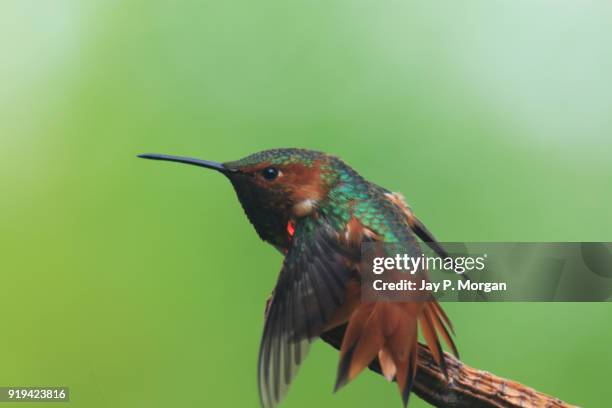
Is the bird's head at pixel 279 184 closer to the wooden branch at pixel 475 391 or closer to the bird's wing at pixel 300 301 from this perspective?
the bird's wing at pixel 300 301

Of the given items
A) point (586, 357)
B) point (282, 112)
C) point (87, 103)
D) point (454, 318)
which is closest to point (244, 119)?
point (282, 112)

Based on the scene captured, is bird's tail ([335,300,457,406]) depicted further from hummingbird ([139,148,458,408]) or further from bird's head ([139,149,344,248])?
bird's head ([139,149,344,248])

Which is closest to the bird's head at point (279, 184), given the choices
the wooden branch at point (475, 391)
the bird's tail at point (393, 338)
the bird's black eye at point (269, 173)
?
the bird's black eye at point (269, 173)

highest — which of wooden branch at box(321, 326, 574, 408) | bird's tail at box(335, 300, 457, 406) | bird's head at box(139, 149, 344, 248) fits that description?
bird's head at box(139, 149, 344, 248)

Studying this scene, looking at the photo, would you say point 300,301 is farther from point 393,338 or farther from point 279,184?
point 279,184

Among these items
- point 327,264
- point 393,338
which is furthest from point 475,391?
point 327,264

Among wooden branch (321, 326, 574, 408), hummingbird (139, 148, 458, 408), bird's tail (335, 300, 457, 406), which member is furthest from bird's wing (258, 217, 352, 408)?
wooden branch (321, 326, 574, 408)
